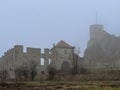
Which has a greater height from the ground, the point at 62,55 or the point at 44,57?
the point at 62,55

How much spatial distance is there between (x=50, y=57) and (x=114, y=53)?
69.8 feet

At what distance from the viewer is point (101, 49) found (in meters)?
111

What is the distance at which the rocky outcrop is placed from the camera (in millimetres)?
92438

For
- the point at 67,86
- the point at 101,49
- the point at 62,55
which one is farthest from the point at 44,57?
the point at 67,86

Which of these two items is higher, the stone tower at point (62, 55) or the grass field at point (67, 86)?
the stone tower at point (62, 55)

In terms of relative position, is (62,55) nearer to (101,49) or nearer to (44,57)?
(44,57)

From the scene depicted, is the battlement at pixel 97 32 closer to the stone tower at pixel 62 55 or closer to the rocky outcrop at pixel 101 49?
the rocky outcrop at pixel 101 49

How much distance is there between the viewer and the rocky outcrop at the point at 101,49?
9244 centimetres

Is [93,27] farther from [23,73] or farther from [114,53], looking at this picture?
[23,73]

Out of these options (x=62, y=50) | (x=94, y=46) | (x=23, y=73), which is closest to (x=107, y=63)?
(x=62, y=50)

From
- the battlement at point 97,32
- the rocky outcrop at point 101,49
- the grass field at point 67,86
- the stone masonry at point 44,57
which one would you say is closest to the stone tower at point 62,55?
the stone masonry at point 44,57

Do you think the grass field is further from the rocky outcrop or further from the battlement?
the battlement

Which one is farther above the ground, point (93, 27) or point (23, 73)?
point (93, 27)

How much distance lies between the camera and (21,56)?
88625mm
